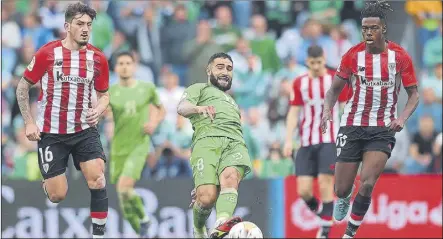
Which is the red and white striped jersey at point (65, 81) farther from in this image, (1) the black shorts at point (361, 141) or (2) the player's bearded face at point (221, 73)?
(1) the black shorts at point (361, 141)

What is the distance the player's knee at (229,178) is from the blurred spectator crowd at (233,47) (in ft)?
22.7

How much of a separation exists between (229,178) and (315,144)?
13.1 ft

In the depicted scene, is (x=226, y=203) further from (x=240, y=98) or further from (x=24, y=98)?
(x=240, y=98)

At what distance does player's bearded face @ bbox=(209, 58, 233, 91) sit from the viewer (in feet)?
43.3

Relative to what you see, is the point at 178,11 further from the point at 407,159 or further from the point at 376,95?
the point at 376,95

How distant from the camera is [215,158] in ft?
42.5

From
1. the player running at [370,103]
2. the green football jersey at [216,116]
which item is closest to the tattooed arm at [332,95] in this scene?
the player running at [370,103]

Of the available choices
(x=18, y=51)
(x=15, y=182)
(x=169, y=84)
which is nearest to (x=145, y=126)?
(x=15, y=182)

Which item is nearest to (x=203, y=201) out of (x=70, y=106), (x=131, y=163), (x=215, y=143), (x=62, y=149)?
(x=215, y=143)

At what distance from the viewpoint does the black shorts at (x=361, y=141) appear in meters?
13.7

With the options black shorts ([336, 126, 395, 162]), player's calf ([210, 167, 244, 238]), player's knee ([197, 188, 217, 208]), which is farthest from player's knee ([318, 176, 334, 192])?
player's knee ([197, 188, 217, 208])

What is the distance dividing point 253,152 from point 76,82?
7077mm

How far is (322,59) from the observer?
16.6 metres

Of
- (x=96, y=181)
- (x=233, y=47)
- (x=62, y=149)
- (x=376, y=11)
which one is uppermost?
(x=233, y=47)
